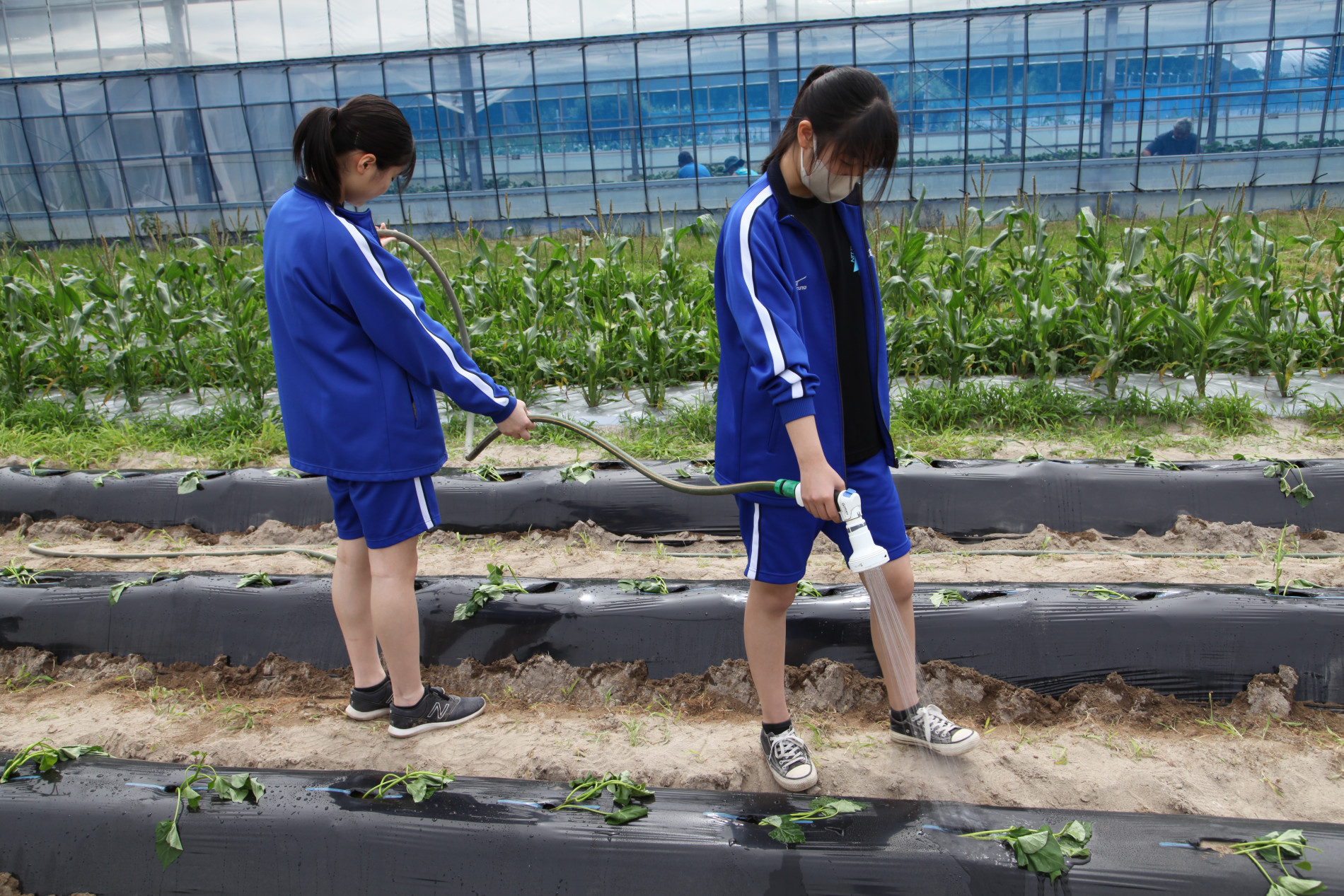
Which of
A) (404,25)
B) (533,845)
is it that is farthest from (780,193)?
(404,25)

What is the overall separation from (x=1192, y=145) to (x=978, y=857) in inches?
441

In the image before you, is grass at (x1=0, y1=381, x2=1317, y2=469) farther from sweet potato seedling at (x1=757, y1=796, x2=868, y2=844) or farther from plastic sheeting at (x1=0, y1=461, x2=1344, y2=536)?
sweet potato seedling at (x1=757, y1=796, x2=868, y2=844)

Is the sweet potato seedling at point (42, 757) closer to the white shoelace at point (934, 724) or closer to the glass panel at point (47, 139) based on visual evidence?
the white shoelace at point (934, 724)

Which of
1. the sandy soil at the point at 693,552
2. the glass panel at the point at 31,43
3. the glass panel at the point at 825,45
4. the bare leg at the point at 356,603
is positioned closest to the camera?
the bare leg at the point at 356,603

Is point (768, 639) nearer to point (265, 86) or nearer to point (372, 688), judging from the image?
point (372, 688)

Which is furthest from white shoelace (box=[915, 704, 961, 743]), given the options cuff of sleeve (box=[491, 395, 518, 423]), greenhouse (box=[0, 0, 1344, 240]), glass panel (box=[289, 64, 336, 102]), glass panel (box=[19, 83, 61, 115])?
glass panel (box=[19, 83, 61, 115])

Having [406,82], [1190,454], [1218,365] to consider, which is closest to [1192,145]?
[1218,365]

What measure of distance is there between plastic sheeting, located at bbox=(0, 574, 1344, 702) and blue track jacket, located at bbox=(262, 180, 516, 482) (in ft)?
2.73

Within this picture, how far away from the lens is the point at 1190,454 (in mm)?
3553

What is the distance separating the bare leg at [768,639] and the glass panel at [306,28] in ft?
43.2

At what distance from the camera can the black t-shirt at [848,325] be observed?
5.35ft

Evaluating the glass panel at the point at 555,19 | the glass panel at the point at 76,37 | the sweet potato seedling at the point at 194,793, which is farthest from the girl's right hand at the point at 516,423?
the glass panel at the point at 76,37

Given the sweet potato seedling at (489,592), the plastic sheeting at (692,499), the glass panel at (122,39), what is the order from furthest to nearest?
the glass panel at (122,39) → the plastic sheeting at (692,499) → the sweet potato seedling at (489,592)

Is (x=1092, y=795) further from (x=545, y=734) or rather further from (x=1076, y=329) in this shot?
(x=1076, y=329)
